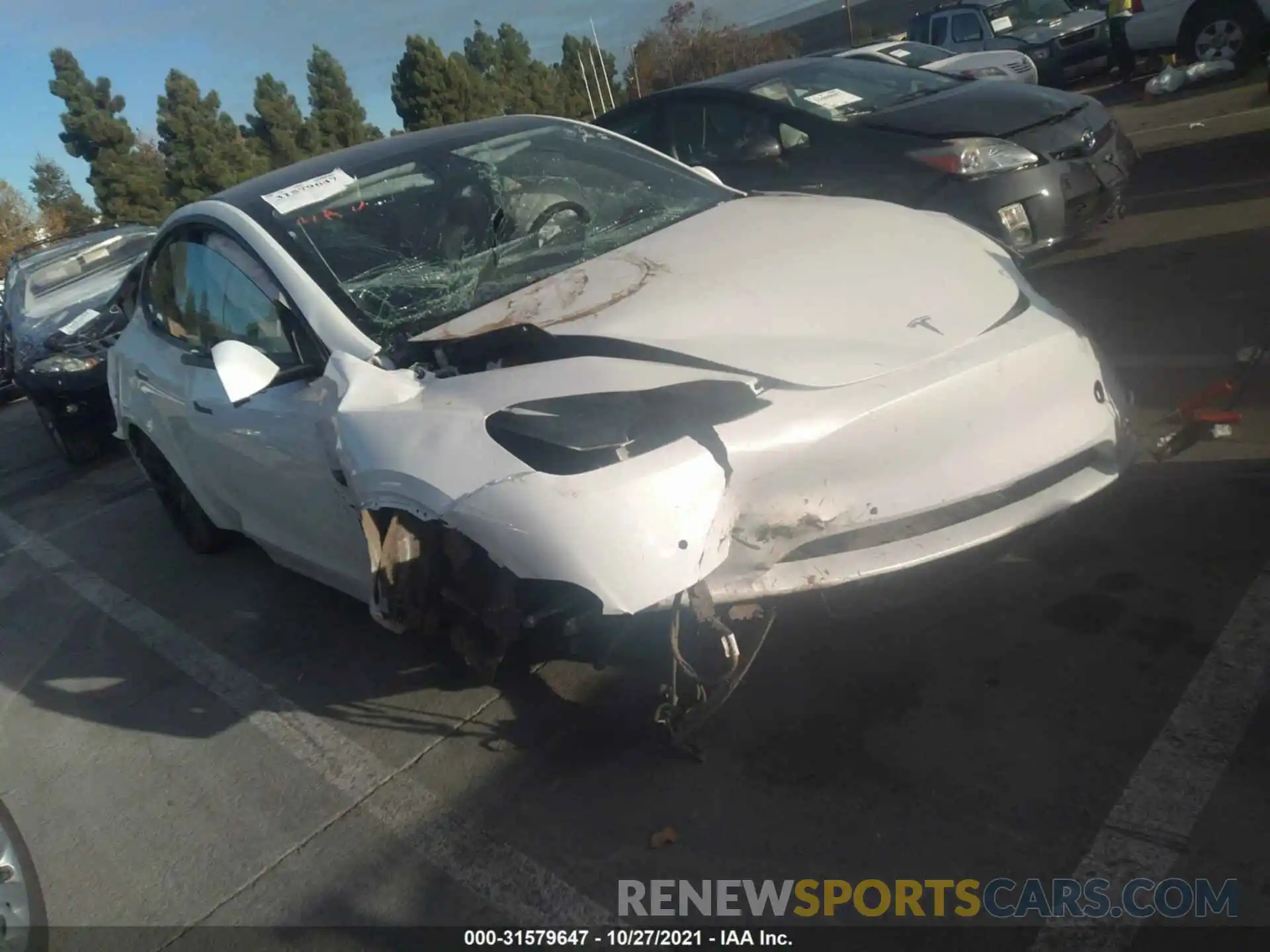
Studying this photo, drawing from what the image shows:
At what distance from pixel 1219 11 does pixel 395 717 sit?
39.5 ft

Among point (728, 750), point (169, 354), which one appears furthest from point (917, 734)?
point (169, 354)

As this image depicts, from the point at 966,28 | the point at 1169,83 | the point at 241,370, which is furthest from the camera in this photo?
the point at 966,28

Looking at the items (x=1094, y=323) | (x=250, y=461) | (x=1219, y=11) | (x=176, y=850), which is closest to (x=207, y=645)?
(x=250, y=461)

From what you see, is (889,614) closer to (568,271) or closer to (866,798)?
(866,798)

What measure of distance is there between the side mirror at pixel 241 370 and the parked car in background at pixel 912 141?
3687 millimetres

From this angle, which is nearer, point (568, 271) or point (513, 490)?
point (513, 490)

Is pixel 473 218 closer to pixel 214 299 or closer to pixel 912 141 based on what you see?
pixel 214 299

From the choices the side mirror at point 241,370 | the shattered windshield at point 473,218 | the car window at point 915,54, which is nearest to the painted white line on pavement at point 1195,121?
the car window at point 915,54

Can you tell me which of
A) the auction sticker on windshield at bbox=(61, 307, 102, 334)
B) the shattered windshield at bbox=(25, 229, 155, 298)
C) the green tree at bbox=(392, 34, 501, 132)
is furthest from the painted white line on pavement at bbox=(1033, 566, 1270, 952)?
the green tree at bbox=(392, 34, 501, 132)

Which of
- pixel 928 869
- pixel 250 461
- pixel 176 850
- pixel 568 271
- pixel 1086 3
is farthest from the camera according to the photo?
pixel 1086 3

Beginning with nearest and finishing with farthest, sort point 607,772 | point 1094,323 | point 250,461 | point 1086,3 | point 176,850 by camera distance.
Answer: point 607,772 < point 176,850 < point 250,461 < point 1094,323 < point 1086,3

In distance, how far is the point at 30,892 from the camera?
9.36ft

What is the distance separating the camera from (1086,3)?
60.5 feet

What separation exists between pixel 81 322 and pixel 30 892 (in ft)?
23.9
